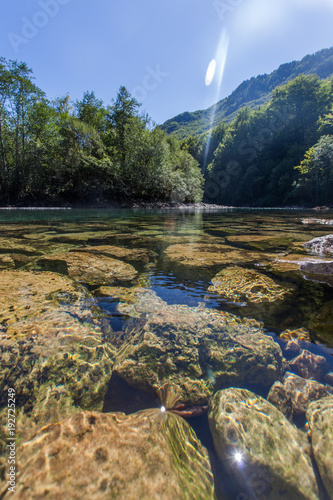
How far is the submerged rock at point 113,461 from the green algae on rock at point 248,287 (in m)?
1.89

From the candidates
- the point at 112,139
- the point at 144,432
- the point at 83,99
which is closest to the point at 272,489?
the point at 144,432

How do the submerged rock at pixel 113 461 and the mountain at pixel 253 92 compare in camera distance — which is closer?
the submerged rock at pixel 113 461

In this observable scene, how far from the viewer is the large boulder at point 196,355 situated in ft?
6.06

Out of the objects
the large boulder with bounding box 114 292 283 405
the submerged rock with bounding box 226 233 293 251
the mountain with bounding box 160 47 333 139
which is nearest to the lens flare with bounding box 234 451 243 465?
the large boulder with bounding box 114 292 283 405

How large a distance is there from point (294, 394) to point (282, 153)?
67839 millimetres

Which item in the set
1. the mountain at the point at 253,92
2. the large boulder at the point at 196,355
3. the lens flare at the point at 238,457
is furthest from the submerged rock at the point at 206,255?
the mountain at the point at 253,92

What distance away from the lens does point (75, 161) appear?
102ft

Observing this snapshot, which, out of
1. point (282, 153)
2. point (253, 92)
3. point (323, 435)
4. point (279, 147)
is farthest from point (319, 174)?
point (253, 92)

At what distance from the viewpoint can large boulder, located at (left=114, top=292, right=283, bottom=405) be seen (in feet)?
6.06

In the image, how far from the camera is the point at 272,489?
121cm

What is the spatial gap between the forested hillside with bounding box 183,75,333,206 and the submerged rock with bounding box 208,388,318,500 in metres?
48.0

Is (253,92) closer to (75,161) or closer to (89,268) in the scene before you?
(75,161)

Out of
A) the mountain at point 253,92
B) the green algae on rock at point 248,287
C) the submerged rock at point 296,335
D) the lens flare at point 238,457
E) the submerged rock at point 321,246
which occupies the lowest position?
the lens flare at point 238,457

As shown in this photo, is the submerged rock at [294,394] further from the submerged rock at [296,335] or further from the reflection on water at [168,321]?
the submerged rock at [296,335]
